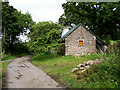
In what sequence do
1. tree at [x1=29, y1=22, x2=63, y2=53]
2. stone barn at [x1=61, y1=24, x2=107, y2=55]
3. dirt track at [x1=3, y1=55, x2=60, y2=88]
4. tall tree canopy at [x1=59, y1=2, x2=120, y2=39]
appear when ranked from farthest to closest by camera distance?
tall tree canopy at [x1=59, y1=2, x2=120, y2=39]
stone barn at [x1=61, y1=24, x2=107, y2=55]
tree at [x1=29, y1=22, x2=63, y2=53]
dirt track at [x1=3, y1=55, x2=60, y2=88]

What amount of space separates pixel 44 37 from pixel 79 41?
754 cm

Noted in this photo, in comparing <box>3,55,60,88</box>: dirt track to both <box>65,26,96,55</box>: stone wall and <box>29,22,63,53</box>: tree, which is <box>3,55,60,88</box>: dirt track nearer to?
<box>29,22,63,53</box>: tree

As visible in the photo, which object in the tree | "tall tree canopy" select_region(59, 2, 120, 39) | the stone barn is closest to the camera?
the tree

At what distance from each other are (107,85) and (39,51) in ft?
44.3

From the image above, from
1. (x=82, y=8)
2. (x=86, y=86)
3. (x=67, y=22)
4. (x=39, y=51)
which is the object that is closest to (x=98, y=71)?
(x=86, y=86)

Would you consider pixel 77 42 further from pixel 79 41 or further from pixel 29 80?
pixel 29 80

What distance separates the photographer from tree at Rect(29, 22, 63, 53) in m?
17.1

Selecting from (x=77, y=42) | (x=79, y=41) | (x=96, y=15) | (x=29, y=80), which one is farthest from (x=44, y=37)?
(x=96, y=15)

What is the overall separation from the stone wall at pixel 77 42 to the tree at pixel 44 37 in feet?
10.1

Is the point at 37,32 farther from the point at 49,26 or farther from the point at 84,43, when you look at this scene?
the point at 84,43

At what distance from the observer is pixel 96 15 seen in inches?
1080

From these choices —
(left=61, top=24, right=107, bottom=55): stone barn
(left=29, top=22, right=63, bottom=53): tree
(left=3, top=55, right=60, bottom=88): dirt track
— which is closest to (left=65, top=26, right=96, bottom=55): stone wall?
(left=61, top=24, right=107, bottom=55): stone barn

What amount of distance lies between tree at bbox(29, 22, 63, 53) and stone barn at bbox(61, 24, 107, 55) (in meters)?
2.92

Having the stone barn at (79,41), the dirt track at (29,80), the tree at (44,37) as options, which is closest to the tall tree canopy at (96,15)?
the stone barn at (79,41)
